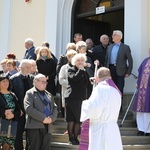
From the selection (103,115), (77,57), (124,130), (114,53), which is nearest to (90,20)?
(114,53)

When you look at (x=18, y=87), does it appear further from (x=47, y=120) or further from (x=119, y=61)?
(x=119, y=61)

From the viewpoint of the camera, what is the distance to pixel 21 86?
20.9ft

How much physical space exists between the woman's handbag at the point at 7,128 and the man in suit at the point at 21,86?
185 mm

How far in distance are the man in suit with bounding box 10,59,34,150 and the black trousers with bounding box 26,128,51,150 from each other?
361 mm

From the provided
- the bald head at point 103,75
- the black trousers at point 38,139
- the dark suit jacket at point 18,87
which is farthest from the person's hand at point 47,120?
the bald head at point 103,75

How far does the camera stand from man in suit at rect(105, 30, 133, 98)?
7668 mm

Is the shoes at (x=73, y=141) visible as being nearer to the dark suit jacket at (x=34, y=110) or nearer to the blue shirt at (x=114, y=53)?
the dark suit jacket at (x=34, y=110)

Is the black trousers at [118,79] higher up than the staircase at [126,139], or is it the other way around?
the black trousers at [118,79]

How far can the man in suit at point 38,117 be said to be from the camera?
18.9 ft

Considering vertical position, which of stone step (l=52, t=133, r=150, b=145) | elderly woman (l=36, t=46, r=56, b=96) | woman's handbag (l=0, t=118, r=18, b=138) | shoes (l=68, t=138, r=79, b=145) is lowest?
stone step (l=52, t=133, r=150, b=145)

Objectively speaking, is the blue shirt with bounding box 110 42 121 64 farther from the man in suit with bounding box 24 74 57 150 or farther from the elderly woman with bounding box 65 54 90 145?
the man in suit with bounding box 24 74 57 150

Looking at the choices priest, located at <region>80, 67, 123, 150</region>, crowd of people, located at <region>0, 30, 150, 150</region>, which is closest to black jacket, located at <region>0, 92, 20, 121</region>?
crowd of people, located at <region>0, 30, 150, 150</region>

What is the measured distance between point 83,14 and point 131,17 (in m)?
2.12

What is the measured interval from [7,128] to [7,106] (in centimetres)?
35
